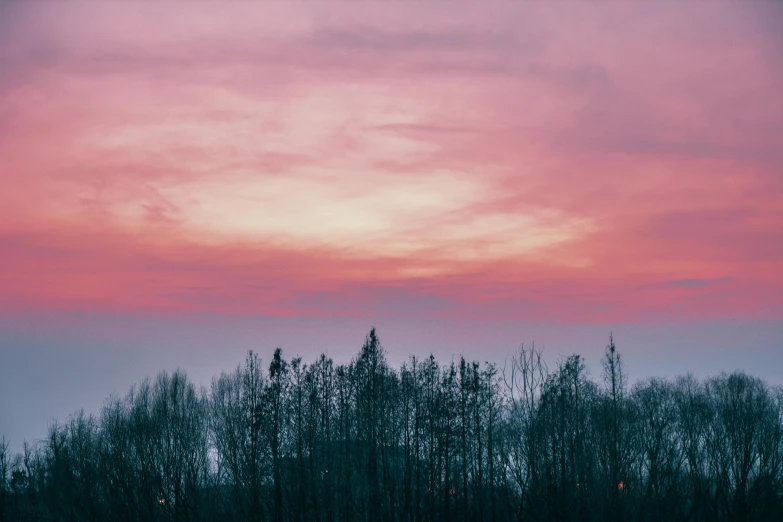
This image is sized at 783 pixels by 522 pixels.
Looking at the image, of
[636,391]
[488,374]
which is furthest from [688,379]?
[488,374]

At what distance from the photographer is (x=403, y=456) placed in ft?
130

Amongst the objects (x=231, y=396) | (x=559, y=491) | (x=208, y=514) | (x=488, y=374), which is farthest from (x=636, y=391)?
(x=208, y=514)

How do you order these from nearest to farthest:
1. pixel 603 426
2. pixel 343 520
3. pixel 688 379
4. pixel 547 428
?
pixel 343 520 < pixel 547 428 < pixel 603 426 < pixel 688 379

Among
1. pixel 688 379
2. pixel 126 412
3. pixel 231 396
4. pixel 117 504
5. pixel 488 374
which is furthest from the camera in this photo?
pixel 688 379

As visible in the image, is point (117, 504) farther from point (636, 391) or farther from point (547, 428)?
point (636, 391)

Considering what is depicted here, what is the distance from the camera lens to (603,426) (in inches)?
1555

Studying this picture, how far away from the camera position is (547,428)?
112ft

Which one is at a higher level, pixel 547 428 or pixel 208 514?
pixel 547 428

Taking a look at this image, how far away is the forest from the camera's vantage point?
937 inches

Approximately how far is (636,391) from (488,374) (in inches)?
1307

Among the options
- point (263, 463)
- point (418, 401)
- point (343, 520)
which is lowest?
point (343, 520)

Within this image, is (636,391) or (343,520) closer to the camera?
(343,520)

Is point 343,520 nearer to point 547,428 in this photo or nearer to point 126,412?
point 547,428

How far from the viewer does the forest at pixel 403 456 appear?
937 inches
